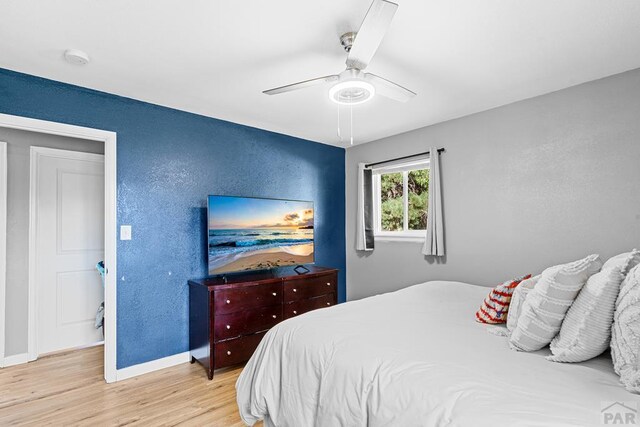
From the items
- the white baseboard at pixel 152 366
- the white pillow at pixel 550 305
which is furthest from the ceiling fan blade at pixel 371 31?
the white baseboard at pixel 152 366

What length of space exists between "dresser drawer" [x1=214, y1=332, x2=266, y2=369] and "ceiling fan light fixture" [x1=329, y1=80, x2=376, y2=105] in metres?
2.22

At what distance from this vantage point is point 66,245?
3590 mm

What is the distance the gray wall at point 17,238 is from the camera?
3.18 m

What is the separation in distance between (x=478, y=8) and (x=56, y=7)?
219cm

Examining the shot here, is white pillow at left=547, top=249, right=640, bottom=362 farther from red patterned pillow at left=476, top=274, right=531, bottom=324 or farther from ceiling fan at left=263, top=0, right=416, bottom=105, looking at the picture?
ceiling fan at left=263, top=0, right=416, bottom=105

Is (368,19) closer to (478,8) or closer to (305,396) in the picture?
(478,8)

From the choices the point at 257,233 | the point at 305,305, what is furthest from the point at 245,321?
the point at 257,233

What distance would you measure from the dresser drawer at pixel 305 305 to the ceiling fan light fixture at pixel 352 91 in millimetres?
2099

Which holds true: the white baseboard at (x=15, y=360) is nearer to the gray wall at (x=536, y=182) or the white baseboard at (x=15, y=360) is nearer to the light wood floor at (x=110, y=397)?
the light wood floor at (x=110, y=397)

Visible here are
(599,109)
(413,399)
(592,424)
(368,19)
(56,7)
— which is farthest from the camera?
(599,109)

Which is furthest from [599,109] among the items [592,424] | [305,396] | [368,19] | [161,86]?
[161,86]

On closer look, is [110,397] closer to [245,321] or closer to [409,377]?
[245,321]

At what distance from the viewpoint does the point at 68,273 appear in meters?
3.60

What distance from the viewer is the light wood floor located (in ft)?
7.24
